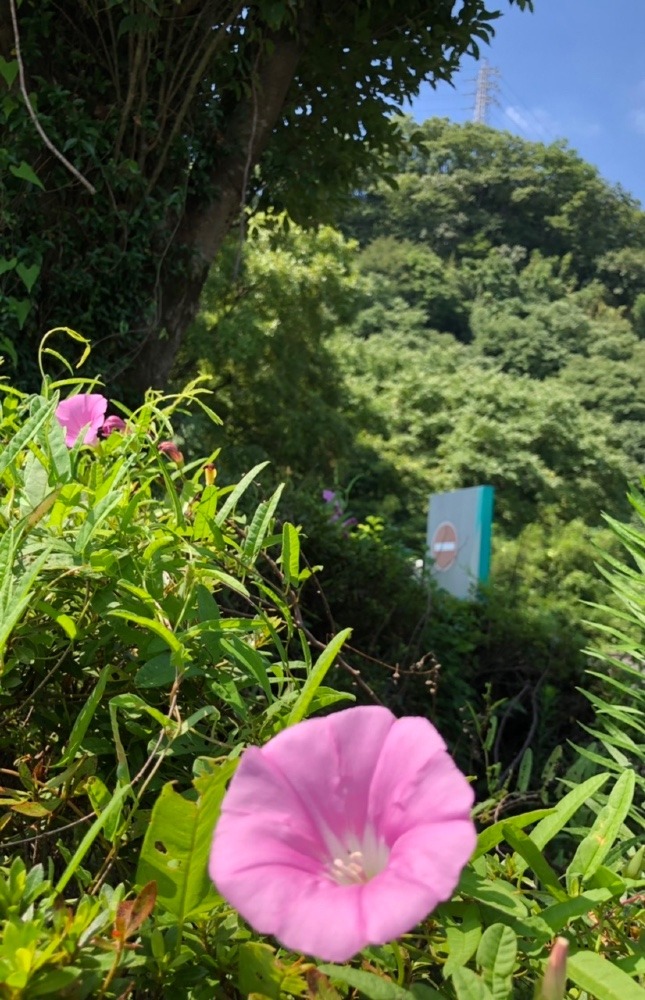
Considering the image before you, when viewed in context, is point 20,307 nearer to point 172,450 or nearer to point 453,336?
point 172,450

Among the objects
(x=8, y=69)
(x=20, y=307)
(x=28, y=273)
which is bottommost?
(x=20, y=307)

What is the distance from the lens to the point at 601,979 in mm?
353

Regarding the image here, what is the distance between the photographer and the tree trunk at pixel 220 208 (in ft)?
9.95

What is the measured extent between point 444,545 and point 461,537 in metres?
0.21

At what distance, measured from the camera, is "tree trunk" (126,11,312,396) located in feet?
9.95

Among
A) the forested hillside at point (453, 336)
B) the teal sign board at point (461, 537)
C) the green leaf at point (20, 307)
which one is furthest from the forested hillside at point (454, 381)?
the green leaf at point (20, 307)

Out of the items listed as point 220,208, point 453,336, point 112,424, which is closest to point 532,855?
point 112,424

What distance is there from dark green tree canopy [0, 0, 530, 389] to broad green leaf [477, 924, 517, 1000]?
2.48 meters

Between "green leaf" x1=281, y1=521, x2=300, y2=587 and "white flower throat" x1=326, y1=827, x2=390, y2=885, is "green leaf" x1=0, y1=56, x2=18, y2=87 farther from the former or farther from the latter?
"white flower throat" x1=326, y1=827, x2=390, y2=885

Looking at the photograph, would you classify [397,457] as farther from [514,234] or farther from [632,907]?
[514,234]

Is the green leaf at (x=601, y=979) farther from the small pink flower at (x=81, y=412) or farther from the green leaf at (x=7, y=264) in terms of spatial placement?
the green leaf at (x=7, y=264)

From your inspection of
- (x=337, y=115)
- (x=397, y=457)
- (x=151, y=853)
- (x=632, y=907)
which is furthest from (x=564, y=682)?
(x=397, y=457)

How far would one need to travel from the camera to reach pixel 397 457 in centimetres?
1520

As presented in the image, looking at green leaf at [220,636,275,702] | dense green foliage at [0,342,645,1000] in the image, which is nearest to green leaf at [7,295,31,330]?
dense green foliage at [0,342,645,1000]
